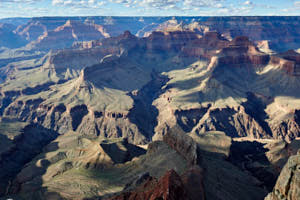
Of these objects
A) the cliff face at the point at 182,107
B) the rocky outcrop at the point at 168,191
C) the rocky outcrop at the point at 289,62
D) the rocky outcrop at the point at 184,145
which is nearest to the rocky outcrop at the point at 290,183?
the rocky outcrop at the point at 168,191

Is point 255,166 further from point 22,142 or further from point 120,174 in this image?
point 22,142

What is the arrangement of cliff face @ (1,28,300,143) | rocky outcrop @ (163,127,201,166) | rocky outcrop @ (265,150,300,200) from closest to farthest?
rocky outcrop @ (265,150,300,200)
rocky outcrop @ (163,127,201,166)
cliff face @ (1,28,300,143)

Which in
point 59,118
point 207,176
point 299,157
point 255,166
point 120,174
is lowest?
point 59,118

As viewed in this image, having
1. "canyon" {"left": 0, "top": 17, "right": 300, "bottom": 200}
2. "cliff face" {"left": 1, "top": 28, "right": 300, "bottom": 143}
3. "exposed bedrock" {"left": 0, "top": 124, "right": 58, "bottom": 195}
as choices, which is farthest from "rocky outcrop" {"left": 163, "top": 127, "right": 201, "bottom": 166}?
"cliff face" {"left": 1, "top": 28, "right": 300, "bottom": 143}

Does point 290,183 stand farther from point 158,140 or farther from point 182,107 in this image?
point 182,107

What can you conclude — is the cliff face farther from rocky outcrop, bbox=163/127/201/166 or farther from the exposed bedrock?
rocky outcrop, bbox=163/127/201/166

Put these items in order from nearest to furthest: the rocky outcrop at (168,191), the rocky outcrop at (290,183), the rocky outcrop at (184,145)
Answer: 1. the rocky outcrop at (290,183)
2. the rocky outcrop at (168,191)
3. the rocky outcrop at (184,145)

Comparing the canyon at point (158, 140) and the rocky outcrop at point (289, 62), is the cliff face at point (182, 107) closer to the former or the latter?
the rocky outcrop at point (289, 62)

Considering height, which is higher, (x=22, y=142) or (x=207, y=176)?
(x=207, y=176)

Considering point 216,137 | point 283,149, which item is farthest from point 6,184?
point 283,149
